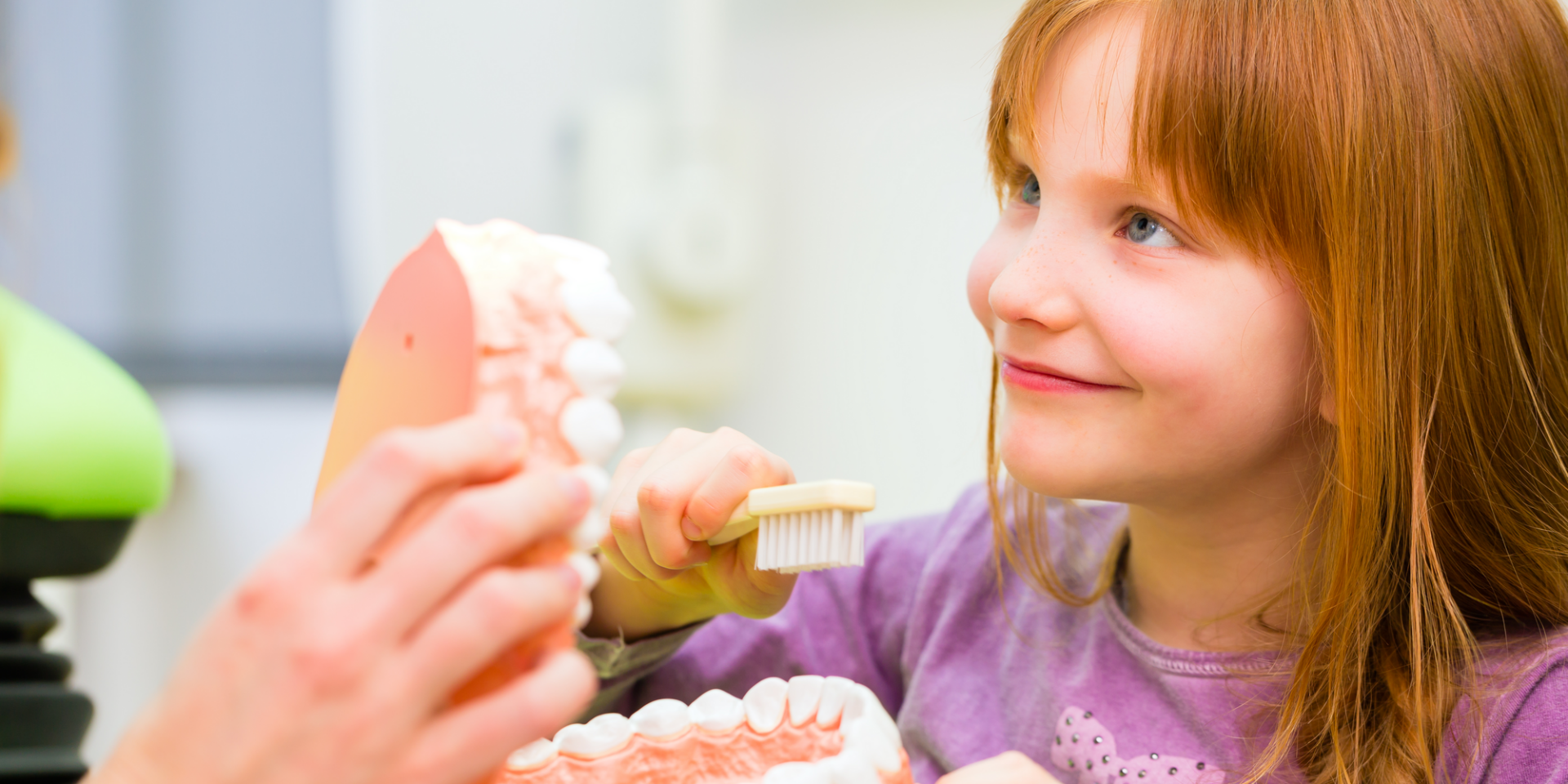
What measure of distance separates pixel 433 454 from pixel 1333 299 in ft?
1.49

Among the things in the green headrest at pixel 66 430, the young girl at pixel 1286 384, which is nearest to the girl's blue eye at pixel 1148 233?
the young girl at pixel 1286 384

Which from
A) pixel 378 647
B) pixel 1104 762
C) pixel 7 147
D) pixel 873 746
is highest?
pixel 7 147

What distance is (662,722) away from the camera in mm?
509

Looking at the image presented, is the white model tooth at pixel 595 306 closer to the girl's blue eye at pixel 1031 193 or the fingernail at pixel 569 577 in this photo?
the fingernail at pixel 569 577

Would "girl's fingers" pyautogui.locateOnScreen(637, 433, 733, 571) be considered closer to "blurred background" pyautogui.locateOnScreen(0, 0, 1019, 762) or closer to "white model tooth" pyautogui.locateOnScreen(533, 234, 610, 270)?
"white model tooth" pyautogui.locateOnScreen(533, 234, 610, 270)

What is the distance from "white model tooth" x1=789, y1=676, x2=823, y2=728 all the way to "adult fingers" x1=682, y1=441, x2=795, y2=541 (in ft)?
0.36

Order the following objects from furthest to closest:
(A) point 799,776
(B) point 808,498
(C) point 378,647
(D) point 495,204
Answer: (D) point 495,204 → (B) point 808,498 → (A) point 799,776 → (C) point 378,647

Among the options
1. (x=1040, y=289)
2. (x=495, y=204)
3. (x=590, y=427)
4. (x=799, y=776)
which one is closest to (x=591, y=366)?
(x=590, y=427)

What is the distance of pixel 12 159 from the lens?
0.59 metres

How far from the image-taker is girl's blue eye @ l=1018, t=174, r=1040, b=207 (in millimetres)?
676

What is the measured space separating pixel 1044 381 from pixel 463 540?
1.24 ft

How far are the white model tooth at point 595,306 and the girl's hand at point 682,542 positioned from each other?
23cm

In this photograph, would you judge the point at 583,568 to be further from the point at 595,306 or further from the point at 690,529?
the point at 690,529

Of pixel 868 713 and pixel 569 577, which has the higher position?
pixel 569 577
